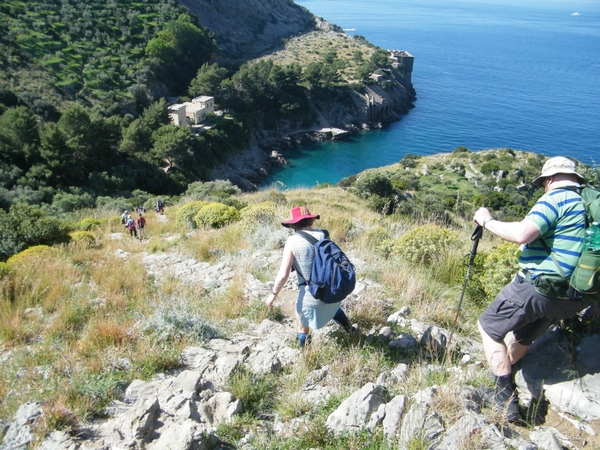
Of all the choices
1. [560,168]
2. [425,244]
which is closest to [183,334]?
[560,168]

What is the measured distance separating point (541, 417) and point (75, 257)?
778 cm

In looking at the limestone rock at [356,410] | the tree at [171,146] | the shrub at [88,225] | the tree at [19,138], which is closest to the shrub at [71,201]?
the tree at [19,138]

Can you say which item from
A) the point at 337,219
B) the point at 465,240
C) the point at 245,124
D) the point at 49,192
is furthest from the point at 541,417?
the point at 245,124

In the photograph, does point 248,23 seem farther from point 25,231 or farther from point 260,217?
point 25,231

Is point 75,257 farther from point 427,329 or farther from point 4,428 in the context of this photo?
point 427,329

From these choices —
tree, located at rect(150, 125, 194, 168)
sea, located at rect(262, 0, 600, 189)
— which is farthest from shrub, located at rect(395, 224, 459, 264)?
tree, located at rect(150, 125, 194, 168)

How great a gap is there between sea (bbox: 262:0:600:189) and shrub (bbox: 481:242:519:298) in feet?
104

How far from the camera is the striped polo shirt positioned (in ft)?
9.73

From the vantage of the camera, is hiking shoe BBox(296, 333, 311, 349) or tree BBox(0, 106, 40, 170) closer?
hiking shoe BBox(296, 333, 311, 349)

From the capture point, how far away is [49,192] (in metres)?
30.8

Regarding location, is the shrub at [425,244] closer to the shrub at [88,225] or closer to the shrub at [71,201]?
the shrub at [88,225]

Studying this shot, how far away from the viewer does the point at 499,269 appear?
488 cm

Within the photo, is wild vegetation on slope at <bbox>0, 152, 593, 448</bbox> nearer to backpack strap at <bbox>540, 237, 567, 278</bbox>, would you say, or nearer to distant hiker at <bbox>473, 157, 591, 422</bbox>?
distant hiker at <bbox>473, 157, 591, 422</bbox>

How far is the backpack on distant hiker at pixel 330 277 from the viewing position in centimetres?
380
